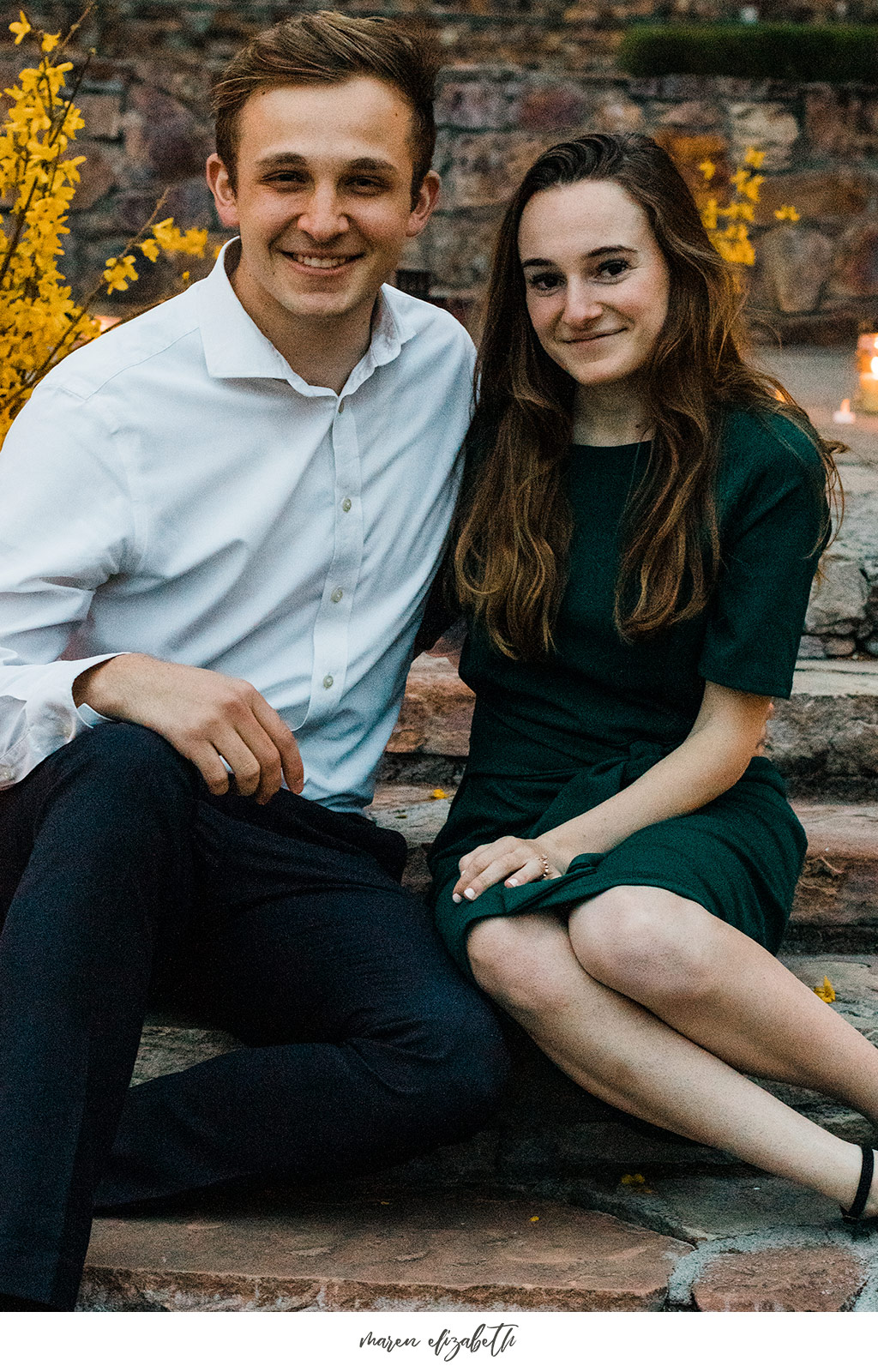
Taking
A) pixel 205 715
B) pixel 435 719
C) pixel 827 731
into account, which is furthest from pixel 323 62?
pixel 827 731

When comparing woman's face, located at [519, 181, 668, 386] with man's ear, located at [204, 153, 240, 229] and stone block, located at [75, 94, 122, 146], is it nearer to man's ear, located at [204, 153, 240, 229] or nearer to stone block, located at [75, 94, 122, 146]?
man's ear, located at [204, 153, 240, 229]

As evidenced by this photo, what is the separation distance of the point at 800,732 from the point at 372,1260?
1.20m

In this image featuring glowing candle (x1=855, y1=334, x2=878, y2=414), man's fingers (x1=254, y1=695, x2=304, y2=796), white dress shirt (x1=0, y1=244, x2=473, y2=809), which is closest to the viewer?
man's fingers (x1=254, y1=695, x2=304, y2=796)

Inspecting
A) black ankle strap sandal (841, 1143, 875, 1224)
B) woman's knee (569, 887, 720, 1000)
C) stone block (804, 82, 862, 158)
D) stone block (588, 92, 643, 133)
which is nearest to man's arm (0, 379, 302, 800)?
woman's knee (569, 887, 720, 1000)

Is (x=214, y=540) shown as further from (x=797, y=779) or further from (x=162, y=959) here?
(x=797, y=779)

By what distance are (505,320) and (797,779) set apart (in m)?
0.97

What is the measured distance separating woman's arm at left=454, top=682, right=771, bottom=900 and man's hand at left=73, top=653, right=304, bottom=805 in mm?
256

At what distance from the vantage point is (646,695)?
1.82 metres

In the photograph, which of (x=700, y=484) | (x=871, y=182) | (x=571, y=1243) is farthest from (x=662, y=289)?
(x=871, y=182)

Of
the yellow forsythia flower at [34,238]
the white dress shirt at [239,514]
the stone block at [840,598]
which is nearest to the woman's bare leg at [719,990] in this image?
the white dress shirt at [239,514]

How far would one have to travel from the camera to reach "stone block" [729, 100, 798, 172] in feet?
15.6

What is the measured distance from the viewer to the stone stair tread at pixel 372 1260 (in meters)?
1.47

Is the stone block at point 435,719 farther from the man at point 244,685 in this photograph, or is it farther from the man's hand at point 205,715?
the man's hand at point 205,715

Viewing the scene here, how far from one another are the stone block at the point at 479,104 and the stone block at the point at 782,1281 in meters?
3.94
